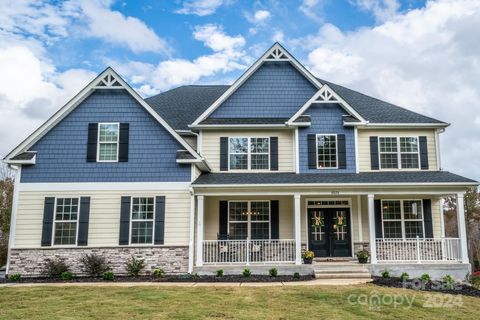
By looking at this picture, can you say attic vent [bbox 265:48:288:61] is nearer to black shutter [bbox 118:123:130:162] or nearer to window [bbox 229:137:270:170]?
window [bbox 229:137:270:170]

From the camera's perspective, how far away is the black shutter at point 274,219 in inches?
617

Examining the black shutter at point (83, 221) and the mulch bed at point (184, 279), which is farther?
the black shutter at point (83, 221)

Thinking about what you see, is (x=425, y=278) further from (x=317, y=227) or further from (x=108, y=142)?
(x=108, y=142)

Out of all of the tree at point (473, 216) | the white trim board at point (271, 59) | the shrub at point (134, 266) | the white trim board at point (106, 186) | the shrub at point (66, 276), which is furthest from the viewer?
the tree at point (473, 216)

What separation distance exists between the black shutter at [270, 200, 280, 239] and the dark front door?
140 centimetres

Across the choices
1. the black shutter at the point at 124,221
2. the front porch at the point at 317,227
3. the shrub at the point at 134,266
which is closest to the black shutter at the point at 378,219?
the front porch at the point at 317,227

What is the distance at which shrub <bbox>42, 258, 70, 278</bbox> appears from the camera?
1342 centimetres

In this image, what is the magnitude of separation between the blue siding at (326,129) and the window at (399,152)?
1531 mm

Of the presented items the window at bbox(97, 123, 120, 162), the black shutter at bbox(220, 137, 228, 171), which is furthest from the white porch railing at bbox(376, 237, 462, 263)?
the window at bbox(97, 123, 120, 162)

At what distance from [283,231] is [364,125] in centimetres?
566

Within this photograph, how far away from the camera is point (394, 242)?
1423cm

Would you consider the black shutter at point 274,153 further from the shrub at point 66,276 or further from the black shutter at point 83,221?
the shrub at point 66,276

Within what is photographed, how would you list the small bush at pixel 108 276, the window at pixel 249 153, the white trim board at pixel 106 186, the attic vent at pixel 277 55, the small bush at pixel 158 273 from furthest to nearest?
1. the attic vent at pixel 277 55
2. the window at pixel 249 153
3. the white trim board at pixel 106 186
4. the small bush at pixel 158 273
5. the small bush at pixel 108 276

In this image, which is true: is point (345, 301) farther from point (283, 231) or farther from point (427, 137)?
point (427, 137)
